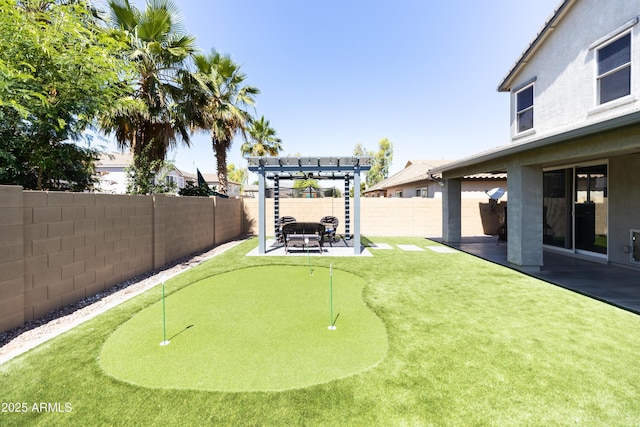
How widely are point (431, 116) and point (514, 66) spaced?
13121mm

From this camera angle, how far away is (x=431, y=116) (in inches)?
904

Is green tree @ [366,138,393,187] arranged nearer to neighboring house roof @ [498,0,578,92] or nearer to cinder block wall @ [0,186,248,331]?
neighboring house roof @ [498,0,578,92]

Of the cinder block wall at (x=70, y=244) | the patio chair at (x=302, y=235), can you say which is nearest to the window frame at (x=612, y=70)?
the patio chair at (x=302, y=235)

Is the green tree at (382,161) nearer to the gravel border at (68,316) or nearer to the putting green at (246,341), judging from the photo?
the gravel border at (68,316)

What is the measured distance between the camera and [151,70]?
8508 millimetres

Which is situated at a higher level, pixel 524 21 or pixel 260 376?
pixel 524 21

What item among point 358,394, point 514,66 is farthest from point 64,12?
point 514,66

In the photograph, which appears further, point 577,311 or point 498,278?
point 498,278

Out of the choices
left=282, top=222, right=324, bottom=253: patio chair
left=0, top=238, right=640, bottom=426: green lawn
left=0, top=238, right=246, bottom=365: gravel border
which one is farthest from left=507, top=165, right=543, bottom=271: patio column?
left=0, top=238, right=246, bottom=365: gravel border

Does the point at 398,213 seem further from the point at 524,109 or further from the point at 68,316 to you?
the point at 68,316

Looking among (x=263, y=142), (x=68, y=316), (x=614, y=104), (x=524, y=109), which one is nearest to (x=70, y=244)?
(x=68, y=316)

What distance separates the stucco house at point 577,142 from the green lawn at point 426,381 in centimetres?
320

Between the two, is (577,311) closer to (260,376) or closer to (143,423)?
(260,376)

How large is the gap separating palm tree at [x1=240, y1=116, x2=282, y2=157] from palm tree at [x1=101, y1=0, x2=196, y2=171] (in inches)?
479
